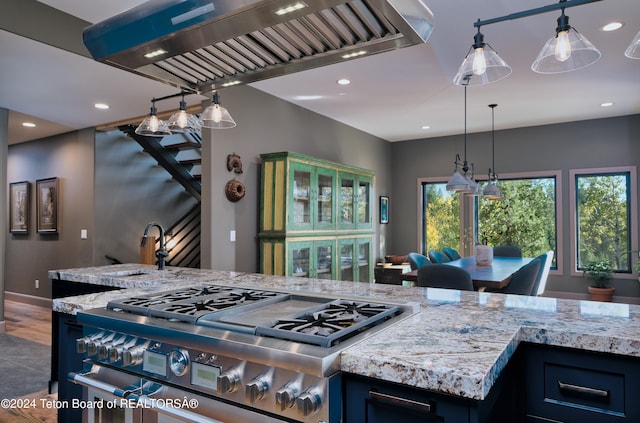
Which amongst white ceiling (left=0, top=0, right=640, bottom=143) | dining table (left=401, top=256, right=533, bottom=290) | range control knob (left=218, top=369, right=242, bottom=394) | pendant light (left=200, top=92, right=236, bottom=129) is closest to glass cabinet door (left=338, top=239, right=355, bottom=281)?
dining table (left=401, top=256, right=533, bottom=290)

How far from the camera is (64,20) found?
290 cm

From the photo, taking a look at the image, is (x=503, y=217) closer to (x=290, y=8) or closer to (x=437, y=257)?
(x=437, y=257)

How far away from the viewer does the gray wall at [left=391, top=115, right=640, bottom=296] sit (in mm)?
5789

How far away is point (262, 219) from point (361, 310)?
306cm

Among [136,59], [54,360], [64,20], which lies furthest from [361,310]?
[64,20]

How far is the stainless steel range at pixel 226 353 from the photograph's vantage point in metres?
1.01

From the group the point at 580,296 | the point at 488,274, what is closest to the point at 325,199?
the point at 488,274

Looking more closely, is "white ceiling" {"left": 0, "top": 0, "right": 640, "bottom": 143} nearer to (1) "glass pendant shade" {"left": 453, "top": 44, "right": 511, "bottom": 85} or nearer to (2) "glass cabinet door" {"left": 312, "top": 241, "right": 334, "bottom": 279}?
(1) "glass pendant shade" {"left": 453, "top": 44, "right": 511, "bottom": 85}

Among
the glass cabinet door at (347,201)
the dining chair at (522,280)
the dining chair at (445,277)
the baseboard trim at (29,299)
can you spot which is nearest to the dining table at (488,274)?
the dining chair at (522,280)

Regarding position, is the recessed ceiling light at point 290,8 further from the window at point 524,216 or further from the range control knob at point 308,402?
the window at point 524,216

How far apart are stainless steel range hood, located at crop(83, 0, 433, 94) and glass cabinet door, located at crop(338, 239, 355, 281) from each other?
11.8ft

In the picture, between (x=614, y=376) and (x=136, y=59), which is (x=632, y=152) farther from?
(x=136, y=59)

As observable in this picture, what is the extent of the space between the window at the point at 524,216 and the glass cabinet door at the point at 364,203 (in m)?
2.14

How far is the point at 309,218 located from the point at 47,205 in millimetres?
3871
